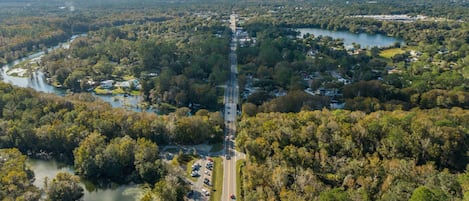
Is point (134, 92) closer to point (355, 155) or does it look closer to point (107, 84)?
point (107, 84)

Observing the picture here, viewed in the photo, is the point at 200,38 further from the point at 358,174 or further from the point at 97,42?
the point at 358,174

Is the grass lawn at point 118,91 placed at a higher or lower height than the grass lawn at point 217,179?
higher

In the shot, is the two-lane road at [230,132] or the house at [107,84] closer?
the two-lane road at [230,132]

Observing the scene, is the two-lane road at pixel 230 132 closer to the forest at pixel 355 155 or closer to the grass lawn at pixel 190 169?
the forest at pixel 355 155

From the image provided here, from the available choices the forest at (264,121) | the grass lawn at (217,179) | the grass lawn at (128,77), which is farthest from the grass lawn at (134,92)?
the grass lawn at (217,179)

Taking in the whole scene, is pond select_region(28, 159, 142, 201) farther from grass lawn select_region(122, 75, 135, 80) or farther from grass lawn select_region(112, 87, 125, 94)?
grass lawn select_region(122, 75, 135, 80)

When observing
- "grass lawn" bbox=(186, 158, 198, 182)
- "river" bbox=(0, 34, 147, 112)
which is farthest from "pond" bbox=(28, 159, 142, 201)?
"river" bbox=(0, 34, 147, 112)
